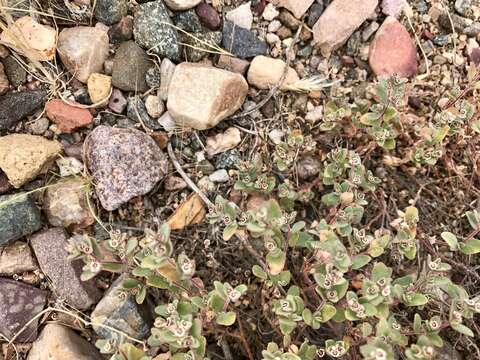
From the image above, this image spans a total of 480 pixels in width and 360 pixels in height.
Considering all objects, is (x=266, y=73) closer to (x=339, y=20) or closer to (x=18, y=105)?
(x=339, y=20)

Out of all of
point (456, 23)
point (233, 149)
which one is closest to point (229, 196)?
point (233, 149)

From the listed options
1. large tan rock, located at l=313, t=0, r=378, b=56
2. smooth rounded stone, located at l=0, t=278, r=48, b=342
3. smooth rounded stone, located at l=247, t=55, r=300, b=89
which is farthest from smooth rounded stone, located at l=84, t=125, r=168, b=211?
large tan rock, located at l=313, t=0, r=378, b=56

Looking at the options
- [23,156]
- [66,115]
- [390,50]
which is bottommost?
[23,156]

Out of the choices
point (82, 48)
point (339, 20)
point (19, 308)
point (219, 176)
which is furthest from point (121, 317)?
point (339, 20)

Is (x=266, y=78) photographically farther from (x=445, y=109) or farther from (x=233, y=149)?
(x=445, y=109)

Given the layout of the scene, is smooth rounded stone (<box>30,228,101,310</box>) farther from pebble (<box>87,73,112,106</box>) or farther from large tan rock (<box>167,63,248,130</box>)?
large tan rock (<box>167,63,248,130</box>)

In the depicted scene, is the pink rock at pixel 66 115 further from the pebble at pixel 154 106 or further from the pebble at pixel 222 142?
→ the pebble at pixel 222 142

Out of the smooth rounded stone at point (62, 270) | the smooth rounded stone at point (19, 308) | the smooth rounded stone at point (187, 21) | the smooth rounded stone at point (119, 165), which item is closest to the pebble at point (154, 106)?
the smooth rounded stone at point (119, 165)
